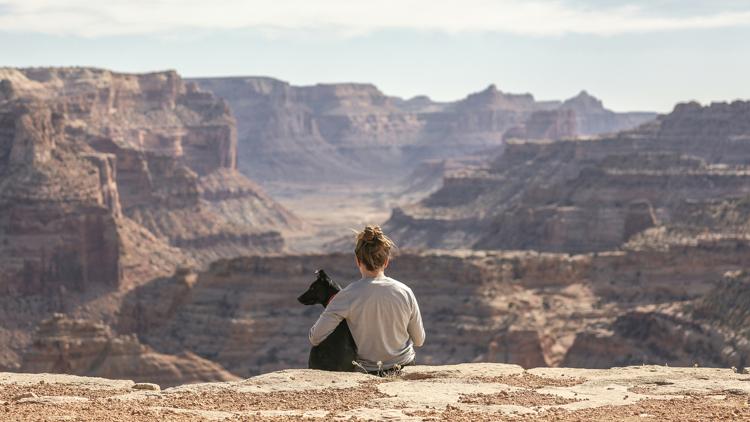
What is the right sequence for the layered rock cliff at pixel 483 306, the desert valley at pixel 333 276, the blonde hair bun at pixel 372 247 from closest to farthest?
the blonde hair bun at pixel 372 247 < the desert valley at pixel 333 276 < the layered rock cliff at pixel 483 306

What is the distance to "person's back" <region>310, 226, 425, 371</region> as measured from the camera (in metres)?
23.2

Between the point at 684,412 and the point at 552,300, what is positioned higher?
the point at 684,412

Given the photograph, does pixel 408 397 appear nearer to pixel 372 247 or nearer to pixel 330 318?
pixel 330 318

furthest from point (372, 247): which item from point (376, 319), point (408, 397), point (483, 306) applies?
point (483, 306)

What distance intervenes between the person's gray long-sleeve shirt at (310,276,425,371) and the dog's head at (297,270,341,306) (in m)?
0.51

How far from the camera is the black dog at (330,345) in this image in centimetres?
2395

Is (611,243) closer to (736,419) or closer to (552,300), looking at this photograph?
(552,300)

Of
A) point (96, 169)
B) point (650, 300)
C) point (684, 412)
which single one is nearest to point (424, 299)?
point (650, 300)

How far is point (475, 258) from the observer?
104 m

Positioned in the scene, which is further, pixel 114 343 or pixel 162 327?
pixel 162 327

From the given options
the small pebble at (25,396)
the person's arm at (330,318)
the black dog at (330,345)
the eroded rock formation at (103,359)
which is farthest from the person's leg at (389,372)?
the eroded rock formation at (103,359)

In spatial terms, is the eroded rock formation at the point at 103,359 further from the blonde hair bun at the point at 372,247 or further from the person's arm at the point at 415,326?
the blonde hair bun at the point at 372,247

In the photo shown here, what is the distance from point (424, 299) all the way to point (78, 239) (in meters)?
53.4

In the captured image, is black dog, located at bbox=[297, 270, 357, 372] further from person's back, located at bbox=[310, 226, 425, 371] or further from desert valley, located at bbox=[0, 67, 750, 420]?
desert valley, located at bbox=[0, 67, 750, 420]
